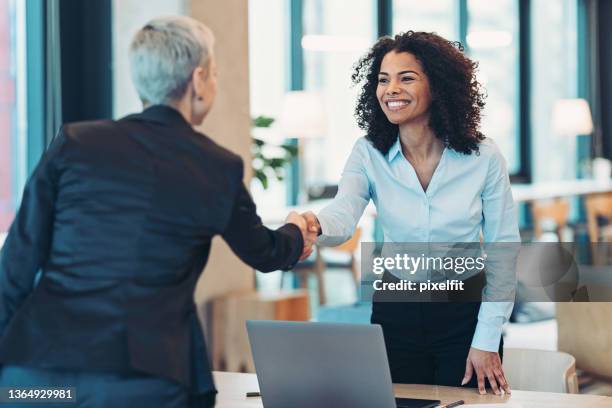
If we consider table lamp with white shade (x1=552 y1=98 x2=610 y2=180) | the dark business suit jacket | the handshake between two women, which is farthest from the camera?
table lamp with white shade (x1=552 y1=98 x2=610 y2=180)

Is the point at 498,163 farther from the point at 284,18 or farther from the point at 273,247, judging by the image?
the point at 284,18

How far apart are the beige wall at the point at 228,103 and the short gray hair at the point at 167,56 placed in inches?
116

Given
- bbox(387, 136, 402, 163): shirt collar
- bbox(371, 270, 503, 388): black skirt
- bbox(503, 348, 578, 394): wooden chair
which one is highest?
bbox(387, 136, 402, 163): shirt collar

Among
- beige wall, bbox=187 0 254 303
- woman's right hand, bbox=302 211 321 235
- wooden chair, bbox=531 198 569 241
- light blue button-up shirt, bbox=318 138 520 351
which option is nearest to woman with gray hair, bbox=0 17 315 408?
woman's right hand, bbox=302 211 321 235

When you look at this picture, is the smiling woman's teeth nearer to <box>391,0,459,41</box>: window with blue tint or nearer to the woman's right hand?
the woman's right hand

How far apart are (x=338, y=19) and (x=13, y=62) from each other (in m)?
3.89

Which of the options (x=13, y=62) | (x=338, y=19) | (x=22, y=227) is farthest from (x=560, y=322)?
(x=338, y=19)

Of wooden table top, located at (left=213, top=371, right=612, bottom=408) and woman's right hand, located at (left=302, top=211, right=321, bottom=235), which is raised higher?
woman's right hand, located at (left=302, top=211, right=321, bottom=235)

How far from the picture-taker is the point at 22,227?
5.62ft

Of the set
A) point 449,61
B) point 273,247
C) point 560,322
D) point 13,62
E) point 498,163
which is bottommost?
point 560,322

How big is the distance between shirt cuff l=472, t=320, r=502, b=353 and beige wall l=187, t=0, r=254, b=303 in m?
2.59

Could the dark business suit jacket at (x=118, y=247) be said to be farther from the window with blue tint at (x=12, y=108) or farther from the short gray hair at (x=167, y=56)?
the window with blue tint at (x=12, y=108)

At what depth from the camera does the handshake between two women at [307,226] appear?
2400 mm

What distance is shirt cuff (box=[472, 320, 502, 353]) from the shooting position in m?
2.32
